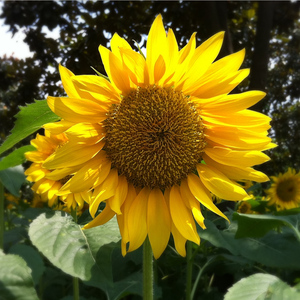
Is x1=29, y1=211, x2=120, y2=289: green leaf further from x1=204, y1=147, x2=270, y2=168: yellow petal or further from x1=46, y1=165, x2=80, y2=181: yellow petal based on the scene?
x1=204, y1=147, x2=270, y2=168: yellow petal

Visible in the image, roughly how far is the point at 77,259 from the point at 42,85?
4012 mm

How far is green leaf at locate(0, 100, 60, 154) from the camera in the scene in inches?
33.7

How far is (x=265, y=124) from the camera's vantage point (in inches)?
34.6

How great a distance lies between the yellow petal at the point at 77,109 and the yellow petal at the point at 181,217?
0.25 meters

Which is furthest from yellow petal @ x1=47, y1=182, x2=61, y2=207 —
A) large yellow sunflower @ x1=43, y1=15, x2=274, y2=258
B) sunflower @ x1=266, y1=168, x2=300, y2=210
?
sunflower @ x1=266, y1=168, x2=300, y2=210

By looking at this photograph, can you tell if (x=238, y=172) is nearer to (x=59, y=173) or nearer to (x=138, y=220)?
(x=138, y=220)

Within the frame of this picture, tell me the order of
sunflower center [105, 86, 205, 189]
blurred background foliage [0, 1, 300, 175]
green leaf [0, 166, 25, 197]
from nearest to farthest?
sunflower center [105, 86, 205, 189] → green leaf [0, 166, 25, 197] → blurred background foliage [0, 1, 300, 175]

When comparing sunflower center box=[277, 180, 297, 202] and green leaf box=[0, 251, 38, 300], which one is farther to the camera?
sunflower center box=[277, 180, 297, 202]

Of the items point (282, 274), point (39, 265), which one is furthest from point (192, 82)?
point (282, 274)

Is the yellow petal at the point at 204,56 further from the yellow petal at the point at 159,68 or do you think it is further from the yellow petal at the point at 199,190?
the yellow petal at the point at 199,190

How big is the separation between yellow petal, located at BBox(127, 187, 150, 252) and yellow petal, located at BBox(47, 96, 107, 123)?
21cm

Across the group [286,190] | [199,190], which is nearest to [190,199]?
[199,190]

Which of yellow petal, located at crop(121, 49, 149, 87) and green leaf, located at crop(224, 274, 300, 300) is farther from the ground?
yellow petal, located at crop(121, 49, 149, 87)

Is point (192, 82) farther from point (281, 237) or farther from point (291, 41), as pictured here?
point (291, 41)
